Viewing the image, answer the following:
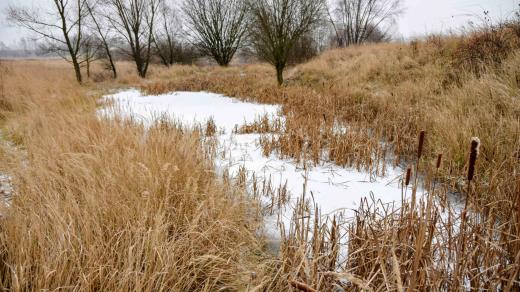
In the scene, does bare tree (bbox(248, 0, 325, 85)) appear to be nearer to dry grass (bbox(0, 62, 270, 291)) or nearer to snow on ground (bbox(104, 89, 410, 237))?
snow on ground (bbox(104, 89, 410, 237))

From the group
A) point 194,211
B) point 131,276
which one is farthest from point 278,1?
point 131,276

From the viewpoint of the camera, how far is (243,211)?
6.17ft

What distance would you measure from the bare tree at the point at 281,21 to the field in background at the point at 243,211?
4.86 metres

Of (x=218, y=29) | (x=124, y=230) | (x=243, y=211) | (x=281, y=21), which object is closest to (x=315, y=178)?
(x=243, y=211)

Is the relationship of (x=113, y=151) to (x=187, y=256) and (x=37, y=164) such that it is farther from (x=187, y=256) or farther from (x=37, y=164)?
(x=187, y=256)

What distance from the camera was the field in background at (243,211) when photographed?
3.75 ft

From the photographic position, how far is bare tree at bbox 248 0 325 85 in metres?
8.73

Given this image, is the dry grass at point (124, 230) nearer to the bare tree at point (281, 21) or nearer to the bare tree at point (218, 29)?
the bare tree at point (281, 21)

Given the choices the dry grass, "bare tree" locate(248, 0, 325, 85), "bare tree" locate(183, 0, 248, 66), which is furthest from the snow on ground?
"bare tree" locate(183, 0, 248, 66)

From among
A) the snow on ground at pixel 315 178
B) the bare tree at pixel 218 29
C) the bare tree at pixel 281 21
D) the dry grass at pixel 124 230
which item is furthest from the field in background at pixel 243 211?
the bare tree at pixel 218 29

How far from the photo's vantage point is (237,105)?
697cm

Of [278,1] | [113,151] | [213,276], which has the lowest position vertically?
[213,276]

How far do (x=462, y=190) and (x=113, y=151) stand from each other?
3.00 meters

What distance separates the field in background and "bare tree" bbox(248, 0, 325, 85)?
4.86 metres
